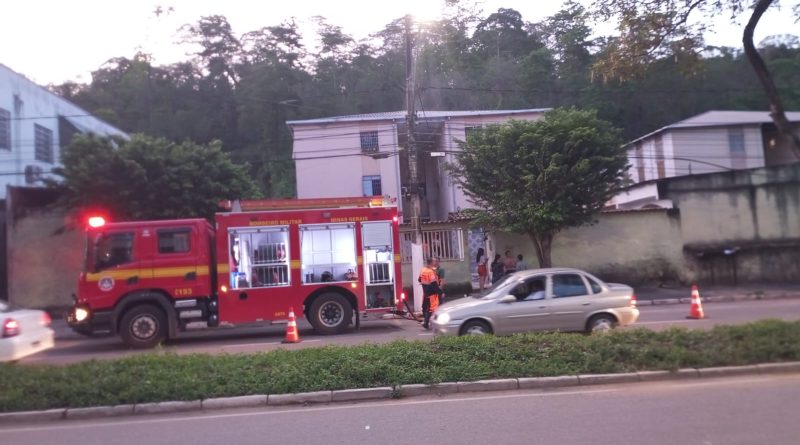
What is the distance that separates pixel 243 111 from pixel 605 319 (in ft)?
125

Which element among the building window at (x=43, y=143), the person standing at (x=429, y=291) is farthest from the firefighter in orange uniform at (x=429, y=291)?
the building window at (x=43, y=143)

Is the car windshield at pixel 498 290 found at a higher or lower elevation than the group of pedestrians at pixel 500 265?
lower

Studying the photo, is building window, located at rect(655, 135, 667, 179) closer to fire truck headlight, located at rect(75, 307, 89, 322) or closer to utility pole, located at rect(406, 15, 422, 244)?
utility pole, located at rect(406, 15, 422, 244)

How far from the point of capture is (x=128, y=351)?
14.0m

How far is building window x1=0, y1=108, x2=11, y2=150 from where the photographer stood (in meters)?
29.3

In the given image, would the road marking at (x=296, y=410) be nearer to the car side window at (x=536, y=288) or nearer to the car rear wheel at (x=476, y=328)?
the car rear wheel at (x=476, y=328)

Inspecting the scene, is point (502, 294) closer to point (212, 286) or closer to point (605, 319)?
point (605, 319)

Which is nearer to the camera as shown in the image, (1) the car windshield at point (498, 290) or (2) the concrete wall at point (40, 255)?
(1) the car windshield at point (498, 290)

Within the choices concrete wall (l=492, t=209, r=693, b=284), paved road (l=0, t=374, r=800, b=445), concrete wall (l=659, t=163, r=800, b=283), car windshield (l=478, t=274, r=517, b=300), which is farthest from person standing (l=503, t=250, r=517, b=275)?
paved road (l=0, t=374, r=800, b=445)

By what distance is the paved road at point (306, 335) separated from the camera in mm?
13672

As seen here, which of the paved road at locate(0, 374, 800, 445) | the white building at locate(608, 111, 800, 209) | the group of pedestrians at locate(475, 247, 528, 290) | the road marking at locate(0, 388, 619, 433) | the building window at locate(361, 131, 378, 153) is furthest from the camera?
the white building at locate(608, 111, 800, 209)

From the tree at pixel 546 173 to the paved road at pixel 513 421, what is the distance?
1214 centimetres

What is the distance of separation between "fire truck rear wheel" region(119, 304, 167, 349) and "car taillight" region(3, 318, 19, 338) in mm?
3951

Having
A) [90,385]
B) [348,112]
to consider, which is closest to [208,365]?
[90,385]
